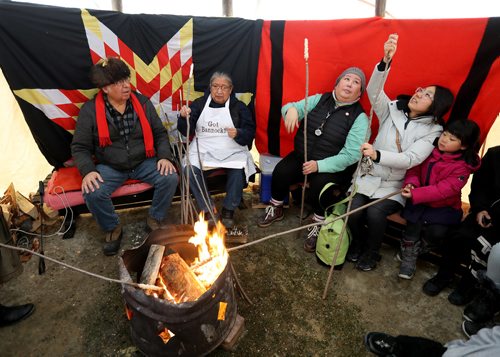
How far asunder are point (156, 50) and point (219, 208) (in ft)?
6.63

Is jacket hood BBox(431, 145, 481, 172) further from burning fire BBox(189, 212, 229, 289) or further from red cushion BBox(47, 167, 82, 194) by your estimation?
red cushion BBox(47, 167, 82, 194)

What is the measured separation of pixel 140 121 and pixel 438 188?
2.92m

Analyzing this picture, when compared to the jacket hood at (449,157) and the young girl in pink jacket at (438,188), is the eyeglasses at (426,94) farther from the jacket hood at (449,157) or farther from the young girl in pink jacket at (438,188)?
the jacket hood at (449,157)

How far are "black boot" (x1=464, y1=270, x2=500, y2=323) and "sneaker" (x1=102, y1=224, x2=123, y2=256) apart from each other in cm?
328

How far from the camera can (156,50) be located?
3.48 metres

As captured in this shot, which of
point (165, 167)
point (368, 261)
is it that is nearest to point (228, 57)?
point (165, 167)

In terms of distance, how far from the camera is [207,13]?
14.6 feet

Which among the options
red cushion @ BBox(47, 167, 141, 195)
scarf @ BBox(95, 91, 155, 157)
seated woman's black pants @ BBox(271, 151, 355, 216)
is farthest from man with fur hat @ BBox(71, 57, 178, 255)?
seated woman's black pants @ BBox(271, 151, 355, 216)

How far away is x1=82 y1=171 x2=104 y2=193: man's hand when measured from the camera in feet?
9.80

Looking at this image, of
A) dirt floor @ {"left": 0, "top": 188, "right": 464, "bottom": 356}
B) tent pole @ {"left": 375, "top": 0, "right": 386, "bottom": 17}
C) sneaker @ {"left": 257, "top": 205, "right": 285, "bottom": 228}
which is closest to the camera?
dirt floor @ {"left": 0, "top": 188, "right": 464, "bottom": 356}

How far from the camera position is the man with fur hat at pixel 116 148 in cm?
302

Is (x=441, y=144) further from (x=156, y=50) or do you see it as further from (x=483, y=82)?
(x=156, y=50)

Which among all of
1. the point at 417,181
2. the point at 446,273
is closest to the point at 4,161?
the point at 417,181

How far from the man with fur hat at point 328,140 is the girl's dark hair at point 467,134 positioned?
77 centimetres
